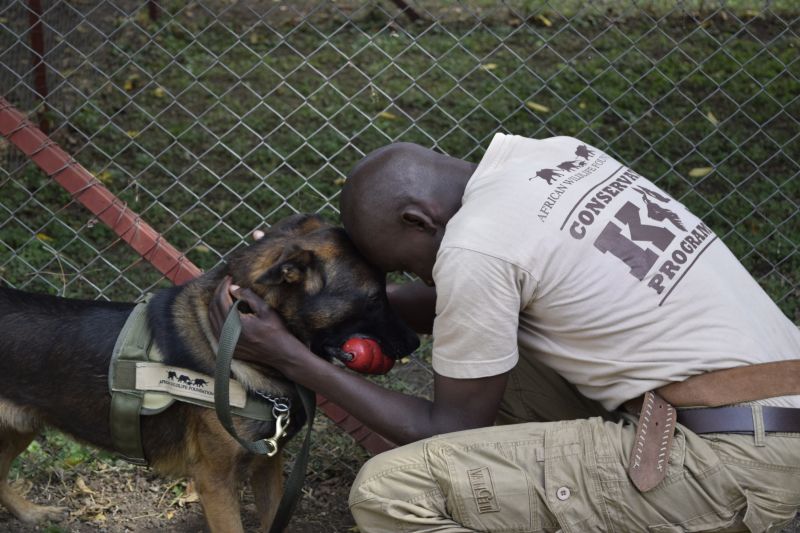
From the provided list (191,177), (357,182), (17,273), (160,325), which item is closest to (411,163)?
(357,182)

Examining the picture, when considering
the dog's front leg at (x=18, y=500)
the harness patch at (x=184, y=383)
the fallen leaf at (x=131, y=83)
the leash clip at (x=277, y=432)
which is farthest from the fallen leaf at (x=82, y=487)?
the fallen leaf at (x=131, y=83)

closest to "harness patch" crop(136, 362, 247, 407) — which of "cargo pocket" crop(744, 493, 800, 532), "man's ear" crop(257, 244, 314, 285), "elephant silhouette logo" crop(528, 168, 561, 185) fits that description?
"man's ear" crop(257, 244, 314, 285)

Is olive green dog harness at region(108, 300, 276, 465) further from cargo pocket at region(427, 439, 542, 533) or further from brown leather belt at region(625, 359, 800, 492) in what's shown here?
brown leather belt at region(625, 359, 800, 492)

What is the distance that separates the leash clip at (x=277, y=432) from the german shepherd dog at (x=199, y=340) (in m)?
0.05

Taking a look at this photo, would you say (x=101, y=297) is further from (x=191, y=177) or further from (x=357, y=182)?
(x=357, y=182)

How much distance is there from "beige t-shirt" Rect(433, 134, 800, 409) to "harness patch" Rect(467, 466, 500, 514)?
0.28m

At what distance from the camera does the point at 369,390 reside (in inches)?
118

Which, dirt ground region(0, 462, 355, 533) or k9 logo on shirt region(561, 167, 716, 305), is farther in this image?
dirt ground region(0, 462, 355, 533)

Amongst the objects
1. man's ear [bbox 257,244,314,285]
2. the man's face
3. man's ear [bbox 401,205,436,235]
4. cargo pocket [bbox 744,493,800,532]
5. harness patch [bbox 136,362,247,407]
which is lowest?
harness patch [bbox 136,362,247,407]

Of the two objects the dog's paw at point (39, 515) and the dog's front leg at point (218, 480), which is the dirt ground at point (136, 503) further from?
the dog's front leg at point (218, 480)

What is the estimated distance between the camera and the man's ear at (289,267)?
3111 mm

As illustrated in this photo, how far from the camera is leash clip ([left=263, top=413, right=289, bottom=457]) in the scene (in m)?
3.19

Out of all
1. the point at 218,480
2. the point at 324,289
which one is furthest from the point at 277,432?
the point at 324,289

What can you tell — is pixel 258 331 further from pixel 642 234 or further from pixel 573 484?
pixel 642 234
